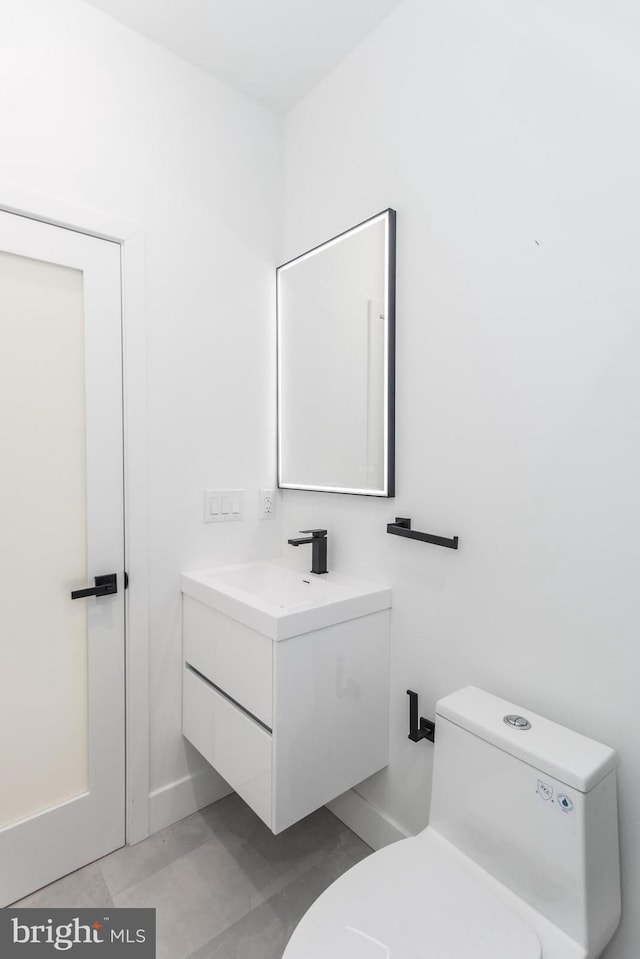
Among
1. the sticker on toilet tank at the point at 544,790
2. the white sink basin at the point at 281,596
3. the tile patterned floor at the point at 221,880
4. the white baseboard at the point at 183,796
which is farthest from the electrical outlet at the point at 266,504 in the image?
the sticker on toilet tank at the point at 544,790

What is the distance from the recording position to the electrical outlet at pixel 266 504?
6.13 feet

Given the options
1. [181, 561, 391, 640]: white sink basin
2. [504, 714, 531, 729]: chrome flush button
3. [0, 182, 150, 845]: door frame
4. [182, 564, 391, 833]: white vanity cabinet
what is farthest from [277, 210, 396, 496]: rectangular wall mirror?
[504, 714, 531, 729]: chrome flush button

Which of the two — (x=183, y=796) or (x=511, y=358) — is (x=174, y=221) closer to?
(x=511, y=358)

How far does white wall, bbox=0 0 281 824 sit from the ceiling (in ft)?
0.17

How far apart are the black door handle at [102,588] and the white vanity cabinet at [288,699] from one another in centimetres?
25

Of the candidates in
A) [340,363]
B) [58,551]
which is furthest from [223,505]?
[340,363]

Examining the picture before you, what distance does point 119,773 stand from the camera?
1523mm

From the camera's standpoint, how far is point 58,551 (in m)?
1.40

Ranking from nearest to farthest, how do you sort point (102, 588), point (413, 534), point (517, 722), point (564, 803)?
point (564, 803)
point (517, 722)
point (413, 534)
point (102, 588)

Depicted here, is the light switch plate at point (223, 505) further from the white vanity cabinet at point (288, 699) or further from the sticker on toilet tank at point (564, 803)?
the sticker on toilet tank at point (564, 803)

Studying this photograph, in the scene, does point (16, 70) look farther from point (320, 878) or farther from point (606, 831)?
point (320, 878)

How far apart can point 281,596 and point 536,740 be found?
81 cm

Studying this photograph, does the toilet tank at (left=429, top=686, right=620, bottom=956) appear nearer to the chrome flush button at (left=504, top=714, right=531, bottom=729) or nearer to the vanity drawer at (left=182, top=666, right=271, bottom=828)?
the chrome flush button at (left=504, top=714, right=531, bottom=729)

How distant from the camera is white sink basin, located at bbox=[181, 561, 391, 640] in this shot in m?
1.24
